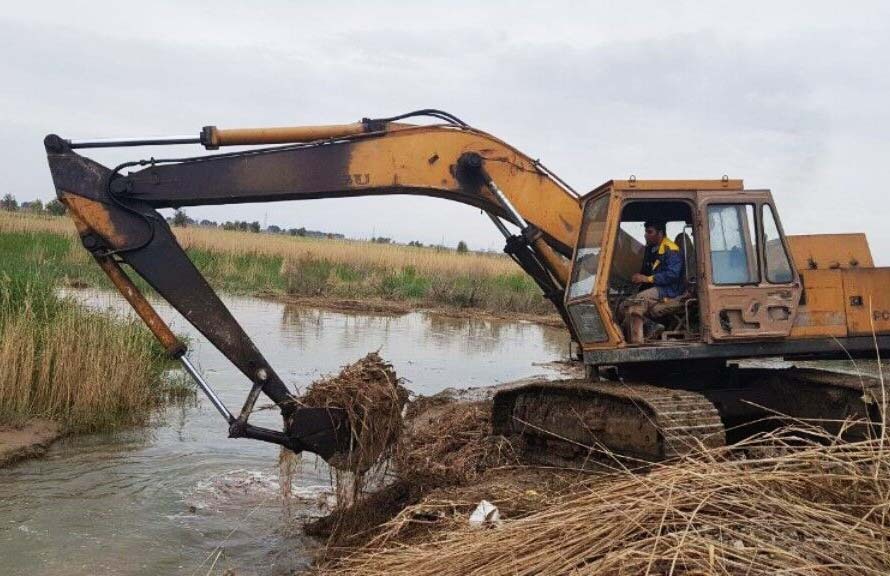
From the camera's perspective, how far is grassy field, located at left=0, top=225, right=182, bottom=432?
9.53 m

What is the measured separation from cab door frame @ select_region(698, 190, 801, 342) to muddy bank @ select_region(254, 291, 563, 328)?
17553 mm

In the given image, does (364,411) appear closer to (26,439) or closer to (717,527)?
(717,527)

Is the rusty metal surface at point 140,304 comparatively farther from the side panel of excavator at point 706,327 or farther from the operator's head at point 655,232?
the operator's head at point 655,232

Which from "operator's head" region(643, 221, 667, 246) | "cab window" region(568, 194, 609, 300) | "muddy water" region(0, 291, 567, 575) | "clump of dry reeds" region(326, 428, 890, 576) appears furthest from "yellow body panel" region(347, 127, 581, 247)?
"clump of dry reeds" region(326, 428, 890, 576)

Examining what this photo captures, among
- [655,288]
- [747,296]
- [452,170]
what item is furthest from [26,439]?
[747,296]

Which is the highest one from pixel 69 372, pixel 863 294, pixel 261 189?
pixel 261 189

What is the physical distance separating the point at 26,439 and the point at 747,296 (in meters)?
7.09

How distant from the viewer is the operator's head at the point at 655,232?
7758 millimetres

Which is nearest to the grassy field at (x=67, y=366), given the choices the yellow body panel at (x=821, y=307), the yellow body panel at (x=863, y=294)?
the yellow body panel at (x=821, y=307)

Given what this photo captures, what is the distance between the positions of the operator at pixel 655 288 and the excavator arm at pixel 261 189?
77 cm

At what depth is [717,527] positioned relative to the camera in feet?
11.9

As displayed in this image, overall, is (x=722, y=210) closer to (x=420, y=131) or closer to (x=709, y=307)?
(x=709, y=307)

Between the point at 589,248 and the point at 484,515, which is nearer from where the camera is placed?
the point at 484,515

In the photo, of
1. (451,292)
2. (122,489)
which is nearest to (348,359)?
(122,489)
